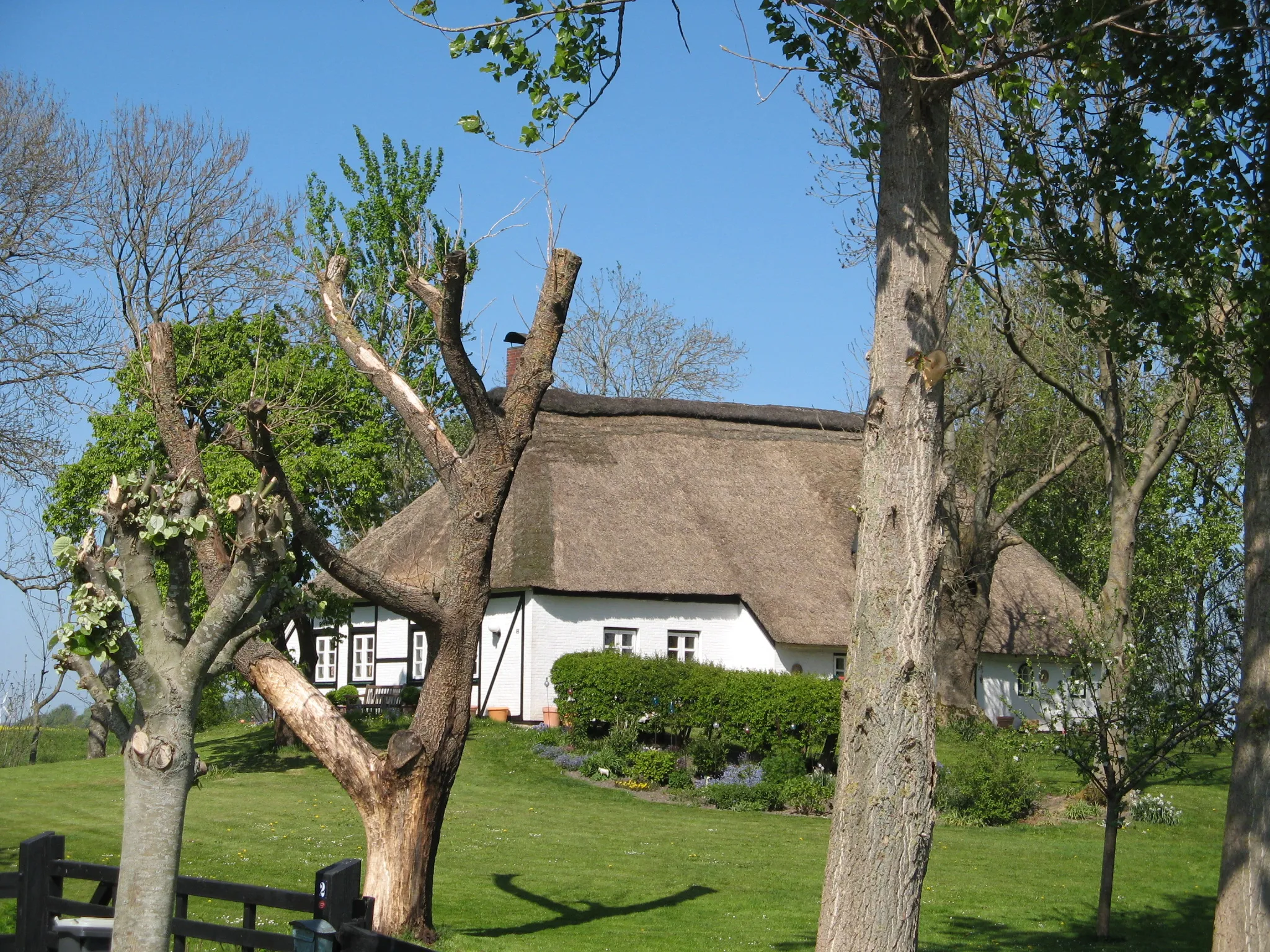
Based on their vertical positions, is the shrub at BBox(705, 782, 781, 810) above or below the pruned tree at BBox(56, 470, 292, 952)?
below

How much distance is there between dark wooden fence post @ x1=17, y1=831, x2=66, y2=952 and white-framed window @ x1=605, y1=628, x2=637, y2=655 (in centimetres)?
2010

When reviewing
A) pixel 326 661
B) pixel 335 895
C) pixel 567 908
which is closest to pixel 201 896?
pixel 335 895

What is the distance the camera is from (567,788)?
2083 cm

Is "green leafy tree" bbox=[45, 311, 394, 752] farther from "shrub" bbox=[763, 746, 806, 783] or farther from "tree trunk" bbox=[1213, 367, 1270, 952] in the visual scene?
"tree trunk" bbox=[1213, 367, 1270, 952]

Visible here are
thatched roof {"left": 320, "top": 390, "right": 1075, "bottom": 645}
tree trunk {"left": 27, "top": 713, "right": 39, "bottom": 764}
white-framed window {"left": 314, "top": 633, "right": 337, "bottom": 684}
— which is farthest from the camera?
white-framed window {"left": 314, "top": 633, "right": 337, "bottom": 684}

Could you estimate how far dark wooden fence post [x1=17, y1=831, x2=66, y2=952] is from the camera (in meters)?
7.10

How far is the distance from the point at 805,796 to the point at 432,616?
12.3 m

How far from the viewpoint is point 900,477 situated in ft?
18.8

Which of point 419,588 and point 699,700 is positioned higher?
point 419,588

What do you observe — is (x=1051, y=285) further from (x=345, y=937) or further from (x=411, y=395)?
(x=345, y=937)

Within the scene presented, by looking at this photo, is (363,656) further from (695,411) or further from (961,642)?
(961,642)

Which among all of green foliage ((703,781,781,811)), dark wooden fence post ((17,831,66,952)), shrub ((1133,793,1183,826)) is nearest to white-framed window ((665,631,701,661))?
green foliage ((703,781,781,811))

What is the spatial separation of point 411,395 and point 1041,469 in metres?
27.7


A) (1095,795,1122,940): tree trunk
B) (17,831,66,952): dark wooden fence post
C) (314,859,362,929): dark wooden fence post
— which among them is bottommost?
(1095,795,1122,940): tree trunk
